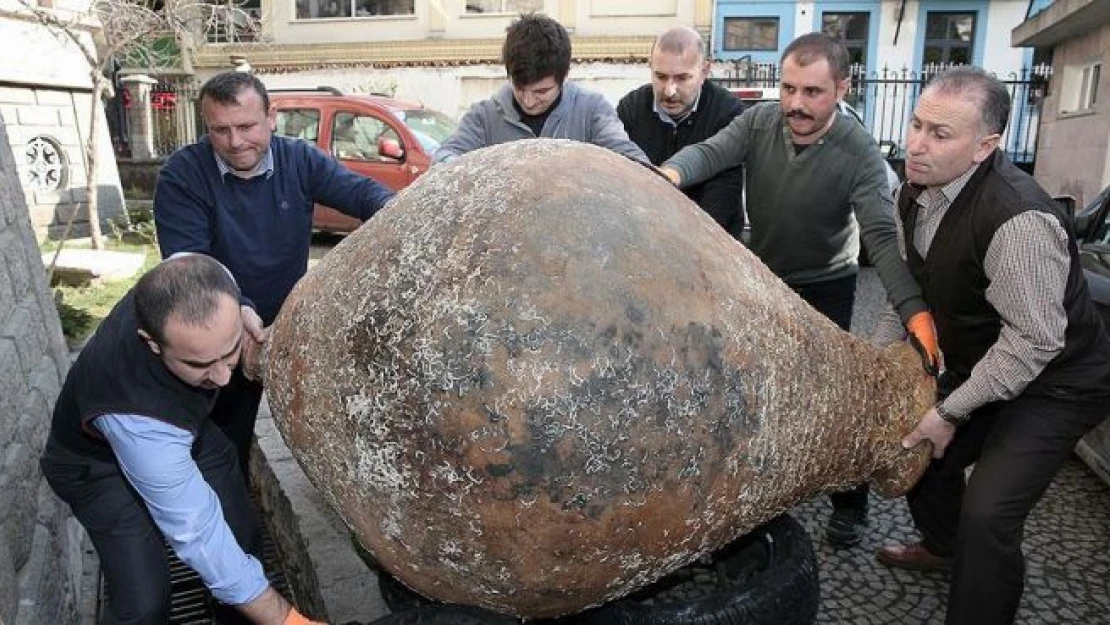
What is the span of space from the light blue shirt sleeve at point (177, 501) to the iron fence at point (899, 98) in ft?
45.9

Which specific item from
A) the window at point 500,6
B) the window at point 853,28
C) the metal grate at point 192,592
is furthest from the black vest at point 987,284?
the window at point 500,6

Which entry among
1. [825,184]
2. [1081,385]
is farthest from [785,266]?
[1081,385]

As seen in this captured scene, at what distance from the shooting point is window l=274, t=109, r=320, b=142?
10.9 m

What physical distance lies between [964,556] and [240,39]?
2285cm

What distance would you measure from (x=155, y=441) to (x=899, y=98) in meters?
18.2

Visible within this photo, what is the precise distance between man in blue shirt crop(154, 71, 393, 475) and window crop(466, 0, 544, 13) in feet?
62.5

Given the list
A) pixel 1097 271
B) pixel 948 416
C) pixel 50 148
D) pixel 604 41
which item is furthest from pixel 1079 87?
pixel 50 148

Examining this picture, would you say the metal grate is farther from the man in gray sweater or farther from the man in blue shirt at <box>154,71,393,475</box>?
the man in gray sweater

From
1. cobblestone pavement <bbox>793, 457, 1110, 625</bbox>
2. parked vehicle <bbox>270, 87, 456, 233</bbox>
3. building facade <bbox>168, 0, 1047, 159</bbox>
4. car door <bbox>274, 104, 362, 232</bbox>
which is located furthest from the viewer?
building facade <bbox>168, 0, 1047, 159</bbox>

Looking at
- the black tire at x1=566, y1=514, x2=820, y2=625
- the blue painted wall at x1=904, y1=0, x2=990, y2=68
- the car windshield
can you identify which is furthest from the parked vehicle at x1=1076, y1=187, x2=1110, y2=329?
the blue painted wall at x1=904, y1=0, x2=990, y2=68

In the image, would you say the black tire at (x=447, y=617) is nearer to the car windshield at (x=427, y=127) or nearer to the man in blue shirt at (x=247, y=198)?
the man in blue shirt at (x=247, y=198)

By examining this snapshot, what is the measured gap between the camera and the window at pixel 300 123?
10859mm

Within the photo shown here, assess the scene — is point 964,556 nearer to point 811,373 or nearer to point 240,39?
point 811,373

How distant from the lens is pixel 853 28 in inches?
792
